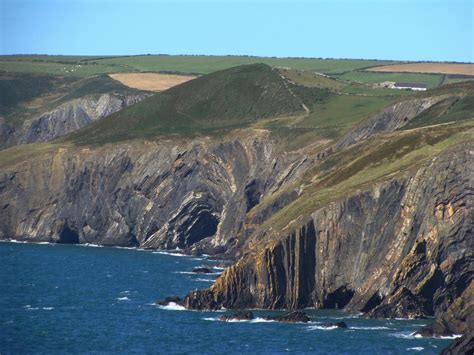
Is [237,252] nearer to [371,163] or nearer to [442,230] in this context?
[371,163]

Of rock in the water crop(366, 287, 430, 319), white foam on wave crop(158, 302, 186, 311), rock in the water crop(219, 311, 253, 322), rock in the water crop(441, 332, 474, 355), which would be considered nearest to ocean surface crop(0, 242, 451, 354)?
white foam on wave crop(158, 302, 186, 311)

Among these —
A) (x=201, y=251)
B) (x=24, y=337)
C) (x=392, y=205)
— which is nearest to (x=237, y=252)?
(x=201, y=251)

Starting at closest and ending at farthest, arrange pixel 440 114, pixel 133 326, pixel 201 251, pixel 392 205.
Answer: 1. pixel 133 326
2. pixel 392 205
3. pixel 440 114
4. pixel 201 251

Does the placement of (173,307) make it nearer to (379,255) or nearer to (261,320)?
(261,320)

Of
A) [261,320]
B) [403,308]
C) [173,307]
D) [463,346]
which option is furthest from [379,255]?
[463,346]

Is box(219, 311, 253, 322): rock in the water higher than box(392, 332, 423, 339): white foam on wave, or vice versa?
box(392, 332, 423, 339): white foam on wave

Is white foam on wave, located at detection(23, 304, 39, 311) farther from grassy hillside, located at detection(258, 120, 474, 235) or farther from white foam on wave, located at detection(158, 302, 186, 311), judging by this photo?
grassy hillside, located at detection(258, 120, 474, 235)

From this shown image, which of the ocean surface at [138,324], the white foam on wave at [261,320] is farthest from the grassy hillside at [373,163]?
the ocean surface at [138,324]

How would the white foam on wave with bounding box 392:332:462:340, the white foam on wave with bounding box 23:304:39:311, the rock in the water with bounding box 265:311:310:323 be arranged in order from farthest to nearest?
the white foam on wave with bounding box 23:304:39:311
the rock in the water with bounding box 265:311:310:323
the white foam on wave with bounding box 392:332:462:340
